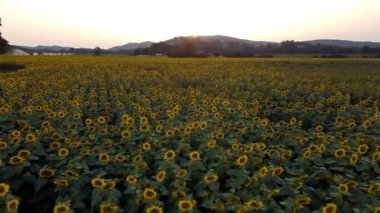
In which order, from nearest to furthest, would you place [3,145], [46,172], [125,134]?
1. [46,172]
2. [3,145]
3. [125,134]

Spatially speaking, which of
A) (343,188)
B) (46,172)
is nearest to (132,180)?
(46,172)

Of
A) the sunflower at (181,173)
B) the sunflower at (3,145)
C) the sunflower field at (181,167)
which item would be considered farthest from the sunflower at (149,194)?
the sunflower at (3,145)

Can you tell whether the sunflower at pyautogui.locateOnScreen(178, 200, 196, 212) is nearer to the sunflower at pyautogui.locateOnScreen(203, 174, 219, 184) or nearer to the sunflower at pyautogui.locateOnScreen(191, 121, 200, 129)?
the sunflower at pyautogui.locateOnScreen(203, 174, 219, 184)

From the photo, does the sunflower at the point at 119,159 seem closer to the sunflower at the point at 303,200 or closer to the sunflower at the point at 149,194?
the sunflower at the point at 149,194

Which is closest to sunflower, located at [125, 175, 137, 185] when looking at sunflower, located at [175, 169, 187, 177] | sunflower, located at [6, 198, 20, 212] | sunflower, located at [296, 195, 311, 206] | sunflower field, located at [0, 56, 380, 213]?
sunflower field, located at [0, 56, 380, 213]

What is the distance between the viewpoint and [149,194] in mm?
3588

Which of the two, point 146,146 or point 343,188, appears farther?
point 146,146

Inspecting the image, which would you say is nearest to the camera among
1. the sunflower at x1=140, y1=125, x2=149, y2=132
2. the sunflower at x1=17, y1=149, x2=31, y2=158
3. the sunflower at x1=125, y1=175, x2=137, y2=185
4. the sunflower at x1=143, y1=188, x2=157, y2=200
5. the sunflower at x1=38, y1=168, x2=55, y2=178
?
the sunflower at x1=143, y1=188, x2=157, y2=200

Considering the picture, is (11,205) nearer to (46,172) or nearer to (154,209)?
(154,209)

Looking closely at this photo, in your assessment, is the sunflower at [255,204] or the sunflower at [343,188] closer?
the sunflower at [255,204]

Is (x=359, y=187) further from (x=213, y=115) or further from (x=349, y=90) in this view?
(x=349, y=90)

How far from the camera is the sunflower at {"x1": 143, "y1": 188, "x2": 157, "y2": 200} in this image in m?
3.56

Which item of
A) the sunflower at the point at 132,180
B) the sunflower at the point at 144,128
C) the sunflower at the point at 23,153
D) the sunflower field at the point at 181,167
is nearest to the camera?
the sunflower field at the point at 181,167

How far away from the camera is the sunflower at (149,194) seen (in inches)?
140
